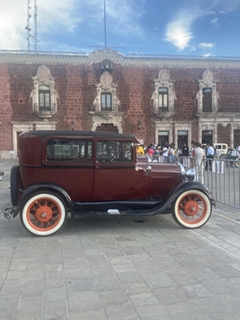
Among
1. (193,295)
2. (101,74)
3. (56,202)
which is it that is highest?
(101,74)

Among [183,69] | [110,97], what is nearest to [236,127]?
[183,69]

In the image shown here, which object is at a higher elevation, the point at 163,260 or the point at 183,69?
A: the point at 183,69

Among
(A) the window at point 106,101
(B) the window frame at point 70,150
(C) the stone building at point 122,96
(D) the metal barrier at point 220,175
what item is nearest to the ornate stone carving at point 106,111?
(C) the stone building at point 122,96

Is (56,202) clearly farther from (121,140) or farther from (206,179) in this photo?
(206,179)

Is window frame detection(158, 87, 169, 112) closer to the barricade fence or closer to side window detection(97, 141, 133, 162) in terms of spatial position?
the barricade fence

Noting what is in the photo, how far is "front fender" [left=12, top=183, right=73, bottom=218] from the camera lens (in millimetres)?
5305

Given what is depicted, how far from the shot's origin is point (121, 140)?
5.75 metres

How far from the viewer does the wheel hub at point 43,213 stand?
539 cm

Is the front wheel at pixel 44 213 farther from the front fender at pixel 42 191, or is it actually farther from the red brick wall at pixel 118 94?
the red brick wall at pixel 118 94

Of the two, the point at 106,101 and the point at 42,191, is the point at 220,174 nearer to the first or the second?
the point at 42,191

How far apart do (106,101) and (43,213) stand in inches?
1037

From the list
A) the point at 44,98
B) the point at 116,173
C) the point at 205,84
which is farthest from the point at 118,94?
the point at 116,173

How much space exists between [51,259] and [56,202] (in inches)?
49.4

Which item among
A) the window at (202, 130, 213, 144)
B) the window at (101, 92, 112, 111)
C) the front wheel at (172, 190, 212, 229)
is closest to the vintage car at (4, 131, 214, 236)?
the front wheel at (172, 190, 212, 229)
